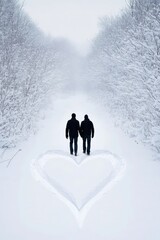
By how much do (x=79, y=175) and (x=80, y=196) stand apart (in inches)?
63.2

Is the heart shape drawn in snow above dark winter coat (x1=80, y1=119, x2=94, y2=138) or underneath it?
underneath

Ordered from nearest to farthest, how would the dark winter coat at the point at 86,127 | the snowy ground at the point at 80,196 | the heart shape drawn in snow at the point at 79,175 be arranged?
the snowy ground at the point at 80,196, the heart shape drawn in snow at the point at 79,175, the dark winter coat at the point at 86,127

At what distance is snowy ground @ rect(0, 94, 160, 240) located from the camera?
494 cm

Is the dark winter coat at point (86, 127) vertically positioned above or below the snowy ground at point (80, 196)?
above

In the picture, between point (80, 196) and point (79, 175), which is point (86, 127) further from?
point (80, 196)

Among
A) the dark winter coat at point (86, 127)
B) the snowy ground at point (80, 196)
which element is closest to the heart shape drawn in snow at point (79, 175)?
the snowy ground at point (80, 196)

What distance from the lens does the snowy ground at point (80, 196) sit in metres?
4.94

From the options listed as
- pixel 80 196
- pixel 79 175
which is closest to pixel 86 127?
pixel 79 175

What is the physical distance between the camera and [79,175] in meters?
7.75

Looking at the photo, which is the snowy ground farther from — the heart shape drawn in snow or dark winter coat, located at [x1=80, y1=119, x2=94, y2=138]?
dark winter coat, located at [x1=80, y1=119, x2=94, y2=138]

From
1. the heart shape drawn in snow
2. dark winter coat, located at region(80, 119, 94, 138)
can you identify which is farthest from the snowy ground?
dark winter coat, located at region(80, 119, 94, 138)

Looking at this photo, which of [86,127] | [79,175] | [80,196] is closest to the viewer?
[80,196]

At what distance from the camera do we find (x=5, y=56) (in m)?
11.7

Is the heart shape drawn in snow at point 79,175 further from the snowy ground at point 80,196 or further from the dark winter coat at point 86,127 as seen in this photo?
the dark winter coat at point 86,127
